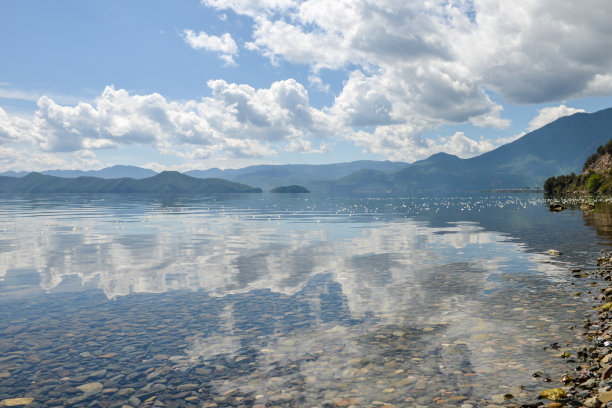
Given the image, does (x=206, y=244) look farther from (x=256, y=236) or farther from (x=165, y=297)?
(x=165, y=297)

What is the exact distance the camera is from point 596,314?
50.7 feet

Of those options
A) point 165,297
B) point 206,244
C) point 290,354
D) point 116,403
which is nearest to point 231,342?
point 290,354

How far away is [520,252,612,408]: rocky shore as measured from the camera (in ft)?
28.2

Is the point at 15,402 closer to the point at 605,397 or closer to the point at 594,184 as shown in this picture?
the point at 605,397

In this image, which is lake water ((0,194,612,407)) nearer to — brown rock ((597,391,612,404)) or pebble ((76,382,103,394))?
pebble ((76,382,103,394))

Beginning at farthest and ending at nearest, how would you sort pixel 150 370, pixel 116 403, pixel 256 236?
pixel 256 236 < pixel 150 370 < pixel 116 403

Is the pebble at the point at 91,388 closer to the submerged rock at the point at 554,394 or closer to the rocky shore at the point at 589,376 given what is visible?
the rocky shore at the point at 589,376

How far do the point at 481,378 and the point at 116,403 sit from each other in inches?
355

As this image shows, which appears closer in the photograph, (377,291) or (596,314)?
(596,314)

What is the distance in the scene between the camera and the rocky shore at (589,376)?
8602 mm

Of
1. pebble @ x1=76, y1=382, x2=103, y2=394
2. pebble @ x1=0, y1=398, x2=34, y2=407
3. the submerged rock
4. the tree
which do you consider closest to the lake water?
pebble @ x1=76, y1=382, x2=103, y2=394

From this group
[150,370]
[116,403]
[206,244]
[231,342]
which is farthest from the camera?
[206,244]

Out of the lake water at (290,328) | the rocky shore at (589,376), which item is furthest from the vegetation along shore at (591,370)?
the lake water at (290,328)

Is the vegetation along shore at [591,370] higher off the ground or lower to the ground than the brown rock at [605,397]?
lower
